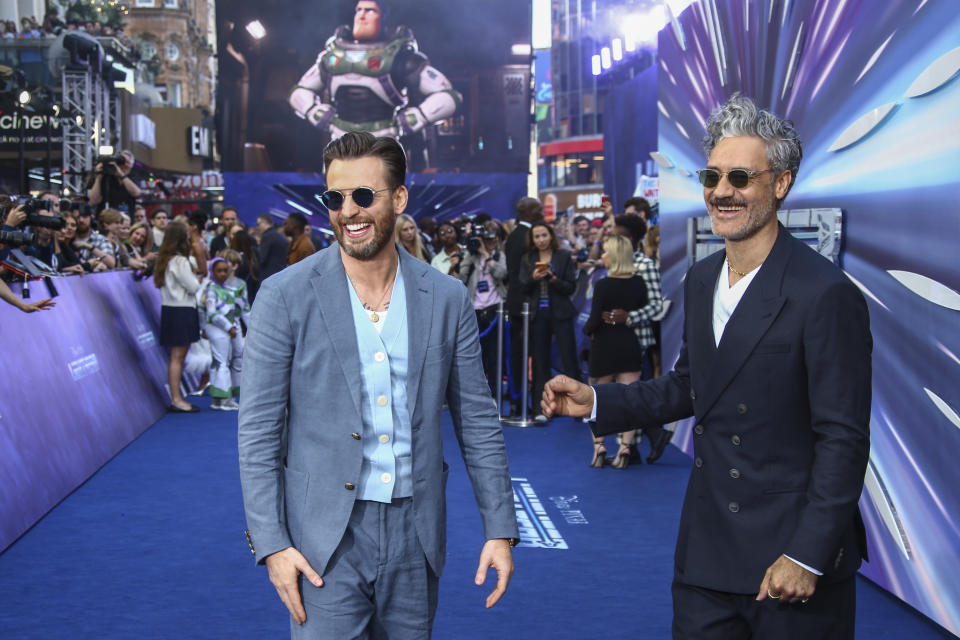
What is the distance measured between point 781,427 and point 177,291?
939 cm

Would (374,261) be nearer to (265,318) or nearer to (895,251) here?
(265,318)

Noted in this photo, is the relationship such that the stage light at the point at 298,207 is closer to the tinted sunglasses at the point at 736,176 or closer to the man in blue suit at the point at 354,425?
the man in blue suit at the point at 354,425

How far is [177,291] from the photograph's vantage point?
1112 centimetres

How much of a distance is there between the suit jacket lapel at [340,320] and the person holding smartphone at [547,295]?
7.30 m

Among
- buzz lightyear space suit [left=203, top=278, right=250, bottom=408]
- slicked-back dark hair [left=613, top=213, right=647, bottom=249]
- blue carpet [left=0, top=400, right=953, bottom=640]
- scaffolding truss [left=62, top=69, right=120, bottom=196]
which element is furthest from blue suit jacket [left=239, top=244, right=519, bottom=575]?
scaffolding truss [left=62, top=69, right=120, bottom=196]

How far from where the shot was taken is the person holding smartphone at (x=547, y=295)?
33.1 ft

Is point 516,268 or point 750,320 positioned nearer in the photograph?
point 750,320

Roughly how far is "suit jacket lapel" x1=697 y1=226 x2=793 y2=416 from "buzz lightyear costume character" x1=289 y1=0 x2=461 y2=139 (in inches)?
970

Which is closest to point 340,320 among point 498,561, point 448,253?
point 498,561

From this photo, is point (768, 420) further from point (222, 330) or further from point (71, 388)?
point (222, 330)

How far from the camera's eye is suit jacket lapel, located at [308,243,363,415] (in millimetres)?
2578

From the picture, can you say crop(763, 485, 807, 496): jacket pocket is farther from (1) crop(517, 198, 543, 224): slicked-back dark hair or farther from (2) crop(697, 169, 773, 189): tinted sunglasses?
(1) crop(517, 198, 543, 224): slicked-back dark hair

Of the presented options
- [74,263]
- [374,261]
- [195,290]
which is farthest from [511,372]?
[374,261]

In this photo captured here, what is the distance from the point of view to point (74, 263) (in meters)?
10.7
